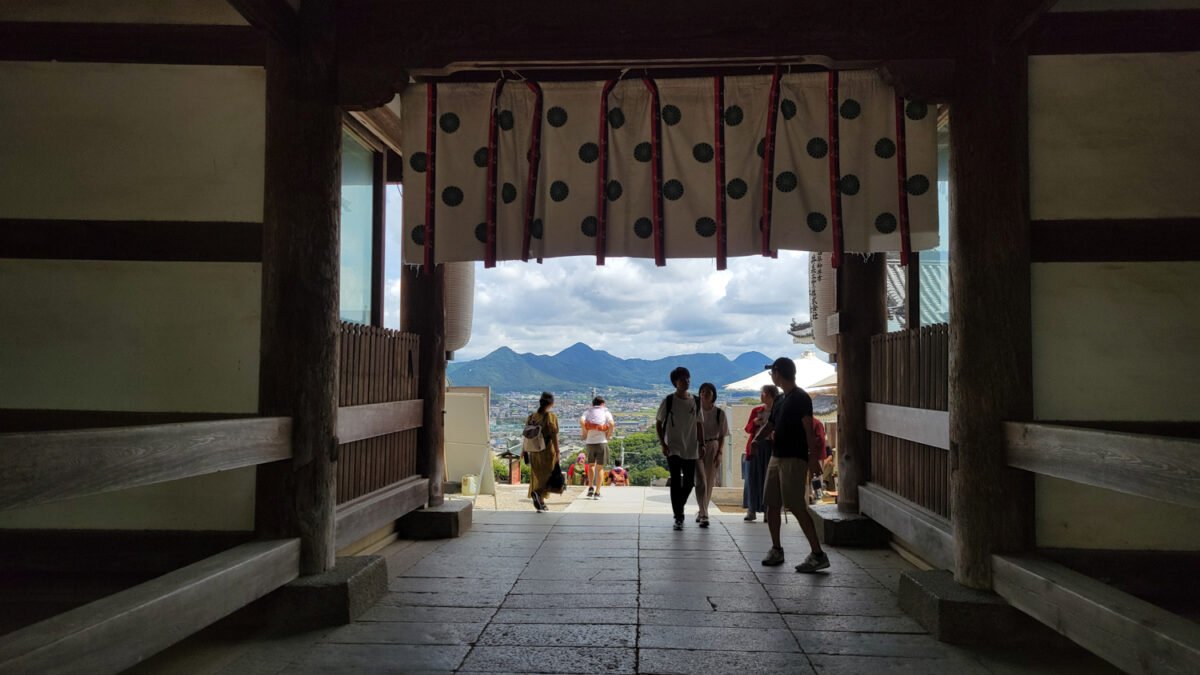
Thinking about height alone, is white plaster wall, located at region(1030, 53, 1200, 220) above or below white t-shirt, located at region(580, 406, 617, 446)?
above

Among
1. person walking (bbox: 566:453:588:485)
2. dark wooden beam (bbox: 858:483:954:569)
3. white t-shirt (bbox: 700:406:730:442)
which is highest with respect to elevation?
white t-shirt (bbox: 700:406:730:442)

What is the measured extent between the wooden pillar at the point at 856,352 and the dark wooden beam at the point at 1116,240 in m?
2.91

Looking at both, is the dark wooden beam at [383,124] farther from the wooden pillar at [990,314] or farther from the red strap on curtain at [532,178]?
the wooden pillar at [990,314]

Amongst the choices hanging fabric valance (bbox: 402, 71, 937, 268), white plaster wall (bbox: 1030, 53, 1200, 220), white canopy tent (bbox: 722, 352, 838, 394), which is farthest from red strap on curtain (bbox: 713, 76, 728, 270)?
white canopy tent (bbox: 722, 352, 838, 394)

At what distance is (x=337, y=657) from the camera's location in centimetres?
425

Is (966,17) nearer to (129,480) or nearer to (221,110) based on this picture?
(221,110)

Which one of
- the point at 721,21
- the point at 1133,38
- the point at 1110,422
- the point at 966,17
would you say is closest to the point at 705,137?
the point at 721,21

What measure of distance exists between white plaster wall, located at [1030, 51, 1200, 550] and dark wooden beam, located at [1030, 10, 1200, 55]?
0.05 m

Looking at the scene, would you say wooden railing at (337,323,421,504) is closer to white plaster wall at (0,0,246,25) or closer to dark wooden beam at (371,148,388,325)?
dark wooden beam at (371,148,388,325)

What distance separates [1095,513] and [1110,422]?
0.54 m

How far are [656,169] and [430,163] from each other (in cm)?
168

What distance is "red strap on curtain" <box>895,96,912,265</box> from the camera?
5727mm

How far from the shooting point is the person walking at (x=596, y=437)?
1216 centimetres

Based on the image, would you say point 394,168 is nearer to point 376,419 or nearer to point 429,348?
point 429,348
